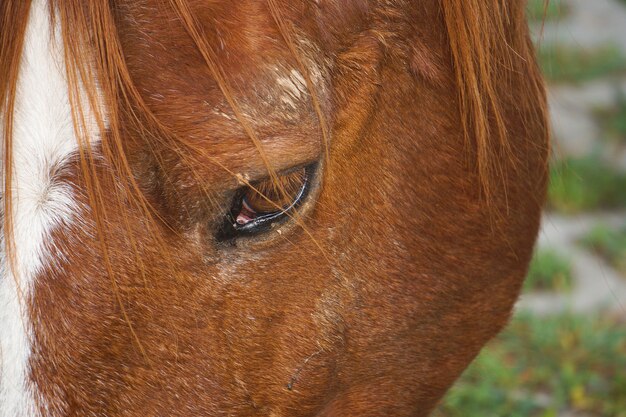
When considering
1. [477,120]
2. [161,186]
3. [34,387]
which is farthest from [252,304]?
[477,120]

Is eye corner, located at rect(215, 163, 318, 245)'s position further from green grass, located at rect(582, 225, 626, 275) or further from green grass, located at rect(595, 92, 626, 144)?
green grass, located at rect(595, 92, 626, 144)

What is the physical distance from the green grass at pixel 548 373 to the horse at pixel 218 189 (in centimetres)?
128

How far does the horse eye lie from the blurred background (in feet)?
2.58

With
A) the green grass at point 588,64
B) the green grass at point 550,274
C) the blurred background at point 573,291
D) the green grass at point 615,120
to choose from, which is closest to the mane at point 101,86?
the blurred background at point 573,291

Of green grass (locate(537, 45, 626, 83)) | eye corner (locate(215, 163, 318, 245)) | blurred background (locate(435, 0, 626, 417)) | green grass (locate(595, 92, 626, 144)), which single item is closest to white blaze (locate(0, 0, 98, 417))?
eye corner (locate(215, 163, 318, 245))

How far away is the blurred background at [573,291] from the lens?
264cm

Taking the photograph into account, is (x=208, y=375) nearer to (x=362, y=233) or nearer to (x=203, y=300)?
(x=203, y=300)

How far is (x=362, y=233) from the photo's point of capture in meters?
1.39

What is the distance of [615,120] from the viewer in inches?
166

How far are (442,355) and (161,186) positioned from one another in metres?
0.72

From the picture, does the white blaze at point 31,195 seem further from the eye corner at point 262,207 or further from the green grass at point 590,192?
the green grass at point 590,192

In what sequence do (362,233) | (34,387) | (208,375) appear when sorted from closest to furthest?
(34,387) → (208,375) → (362,233)

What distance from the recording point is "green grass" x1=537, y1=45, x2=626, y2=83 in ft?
15.5

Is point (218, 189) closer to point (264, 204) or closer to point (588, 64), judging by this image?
point (264, 204)
